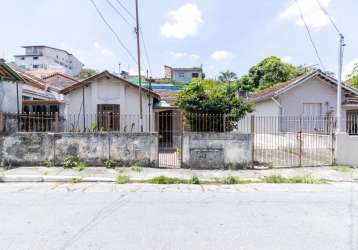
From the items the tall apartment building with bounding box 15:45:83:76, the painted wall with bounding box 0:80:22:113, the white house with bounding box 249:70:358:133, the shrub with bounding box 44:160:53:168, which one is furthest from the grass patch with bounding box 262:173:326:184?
the tall apartment building with bounding box 15:45:83:76

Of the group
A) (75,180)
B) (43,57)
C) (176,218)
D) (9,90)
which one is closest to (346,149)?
(176,218)

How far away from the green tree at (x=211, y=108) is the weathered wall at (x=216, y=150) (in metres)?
1.14

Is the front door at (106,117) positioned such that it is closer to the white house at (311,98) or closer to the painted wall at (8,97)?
the painted wall at (8,97)

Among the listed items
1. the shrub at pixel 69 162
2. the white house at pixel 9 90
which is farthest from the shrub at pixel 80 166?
the white house at pixel 9 90

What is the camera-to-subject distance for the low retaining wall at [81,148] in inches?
439

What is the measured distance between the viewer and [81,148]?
441 inches

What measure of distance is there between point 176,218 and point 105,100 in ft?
44.0

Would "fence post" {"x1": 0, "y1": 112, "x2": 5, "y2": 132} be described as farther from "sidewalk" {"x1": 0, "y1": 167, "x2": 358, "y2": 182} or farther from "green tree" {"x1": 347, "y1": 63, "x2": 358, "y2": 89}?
"green tree" {"x1": 347, "y1": 63, "x2": 358, "y2": 89}

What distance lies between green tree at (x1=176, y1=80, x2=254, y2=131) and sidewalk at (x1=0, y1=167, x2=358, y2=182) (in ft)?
8.28

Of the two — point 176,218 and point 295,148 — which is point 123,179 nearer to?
point 176,218

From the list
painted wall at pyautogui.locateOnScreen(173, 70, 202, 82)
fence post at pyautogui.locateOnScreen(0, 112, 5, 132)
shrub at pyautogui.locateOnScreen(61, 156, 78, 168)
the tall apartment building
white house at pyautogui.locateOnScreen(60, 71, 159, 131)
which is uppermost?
the tall apartment building

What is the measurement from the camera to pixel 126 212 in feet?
18.9

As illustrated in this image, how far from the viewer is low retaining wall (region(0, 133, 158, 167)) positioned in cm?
1116

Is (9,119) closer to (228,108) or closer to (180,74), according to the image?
(228,108)
